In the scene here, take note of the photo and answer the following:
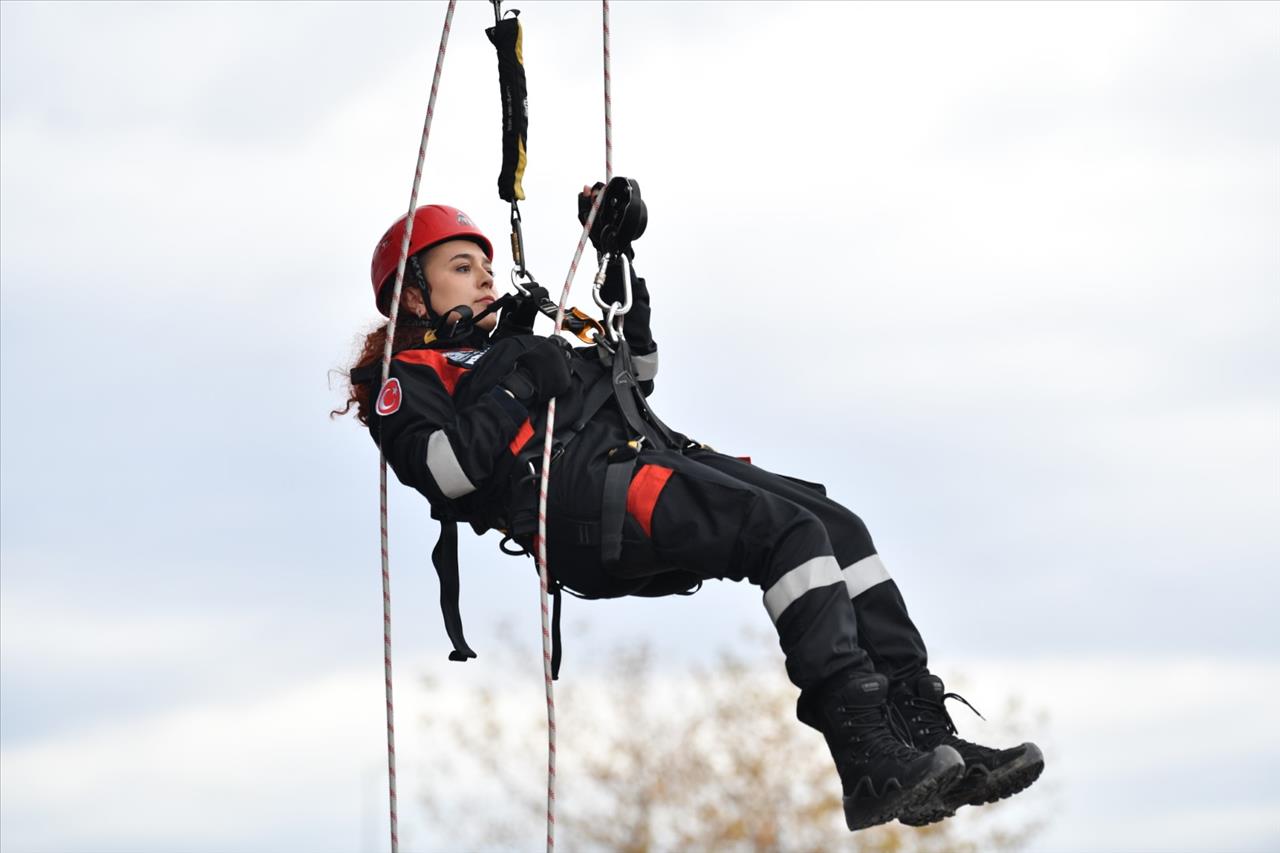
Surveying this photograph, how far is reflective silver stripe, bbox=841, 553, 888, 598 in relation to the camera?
442cm

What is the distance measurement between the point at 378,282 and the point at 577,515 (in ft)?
3.90

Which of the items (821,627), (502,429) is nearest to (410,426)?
(502,429)

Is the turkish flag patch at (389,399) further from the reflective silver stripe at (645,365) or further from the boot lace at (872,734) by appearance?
the boot lace at (872,734)

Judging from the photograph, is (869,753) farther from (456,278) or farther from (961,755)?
(456,278)

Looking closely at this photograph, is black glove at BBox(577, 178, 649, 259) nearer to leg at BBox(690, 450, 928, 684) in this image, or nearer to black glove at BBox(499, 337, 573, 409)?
black glove at BBox(499, 337, 573, 409)

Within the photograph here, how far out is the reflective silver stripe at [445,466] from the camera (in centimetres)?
441

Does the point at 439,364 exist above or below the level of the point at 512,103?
below

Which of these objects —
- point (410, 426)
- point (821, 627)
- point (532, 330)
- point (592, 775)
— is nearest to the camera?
point (821, 627)

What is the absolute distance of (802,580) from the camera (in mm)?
4219

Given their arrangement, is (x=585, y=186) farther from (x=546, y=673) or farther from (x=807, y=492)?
(x=546, y=673)

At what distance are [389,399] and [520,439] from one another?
1.12 feet

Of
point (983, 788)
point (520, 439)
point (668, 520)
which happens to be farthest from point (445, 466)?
point (983, 788)

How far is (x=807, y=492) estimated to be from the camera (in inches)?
180

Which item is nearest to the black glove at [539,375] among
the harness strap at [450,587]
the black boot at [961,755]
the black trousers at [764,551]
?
the black trousers at [764,551]
